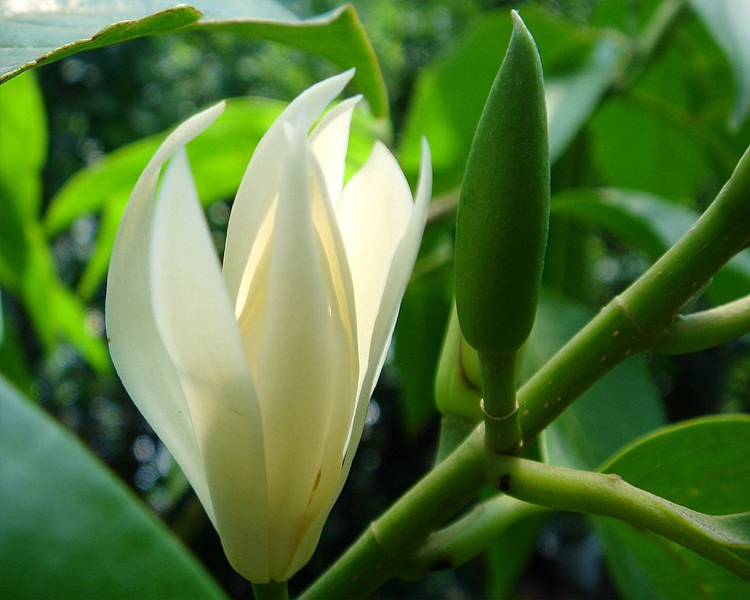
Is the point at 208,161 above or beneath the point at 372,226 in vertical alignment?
beneath

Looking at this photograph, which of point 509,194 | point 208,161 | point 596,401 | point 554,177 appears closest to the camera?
point 509,194

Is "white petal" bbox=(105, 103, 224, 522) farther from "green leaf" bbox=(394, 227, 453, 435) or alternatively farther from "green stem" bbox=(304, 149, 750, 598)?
"green leaf" bbox=(394, 227, 453, 435)

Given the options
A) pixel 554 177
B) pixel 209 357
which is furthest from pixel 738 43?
pixel 554 177

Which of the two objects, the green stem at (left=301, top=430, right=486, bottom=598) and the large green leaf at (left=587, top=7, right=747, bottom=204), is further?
the large green leaf at (left=587, top=7, right=747, bottom=204)

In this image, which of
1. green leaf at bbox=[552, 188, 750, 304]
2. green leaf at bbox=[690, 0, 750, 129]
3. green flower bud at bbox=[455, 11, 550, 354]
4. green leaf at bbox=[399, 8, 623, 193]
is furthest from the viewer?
green leaf at bbox=[399, 8, 623, 193]

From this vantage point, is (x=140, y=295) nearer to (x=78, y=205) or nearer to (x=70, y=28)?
(x=70, y=28)

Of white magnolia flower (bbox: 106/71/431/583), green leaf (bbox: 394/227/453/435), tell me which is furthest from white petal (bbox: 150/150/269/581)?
green leaf (bbox: 394/227/453/435)

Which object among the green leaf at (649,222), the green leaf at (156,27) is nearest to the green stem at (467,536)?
the green leaf at (156,27)

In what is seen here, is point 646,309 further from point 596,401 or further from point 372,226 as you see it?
point 596,401
